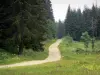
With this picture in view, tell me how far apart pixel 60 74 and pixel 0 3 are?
935 inches

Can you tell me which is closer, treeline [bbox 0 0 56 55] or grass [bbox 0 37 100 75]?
grass [bbox 0 37 100 75]

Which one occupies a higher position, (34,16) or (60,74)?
(34,16)

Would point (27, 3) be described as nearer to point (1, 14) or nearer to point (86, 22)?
point (1, 14)

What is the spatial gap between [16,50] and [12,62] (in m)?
8.49

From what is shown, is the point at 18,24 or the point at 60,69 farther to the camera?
the point at 18,24

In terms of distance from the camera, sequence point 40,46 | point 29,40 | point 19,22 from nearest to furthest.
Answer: point 19,22 < point 29,40 < point 40,46

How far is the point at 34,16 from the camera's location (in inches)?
1496

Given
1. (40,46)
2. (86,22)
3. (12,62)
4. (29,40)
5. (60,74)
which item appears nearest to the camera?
(60,74)

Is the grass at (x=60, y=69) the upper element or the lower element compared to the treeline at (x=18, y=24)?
lower

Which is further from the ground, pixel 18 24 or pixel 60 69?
pixel 18 24


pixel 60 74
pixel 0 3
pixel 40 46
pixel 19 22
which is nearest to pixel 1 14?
pixel 0 3

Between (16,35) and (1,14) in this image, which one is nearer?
(16,35)

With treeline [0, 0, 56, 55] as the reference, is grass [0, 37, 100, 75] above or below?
below

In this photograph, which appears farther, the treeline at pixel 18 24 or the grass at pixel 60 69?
the treeline at pixel 18 24
